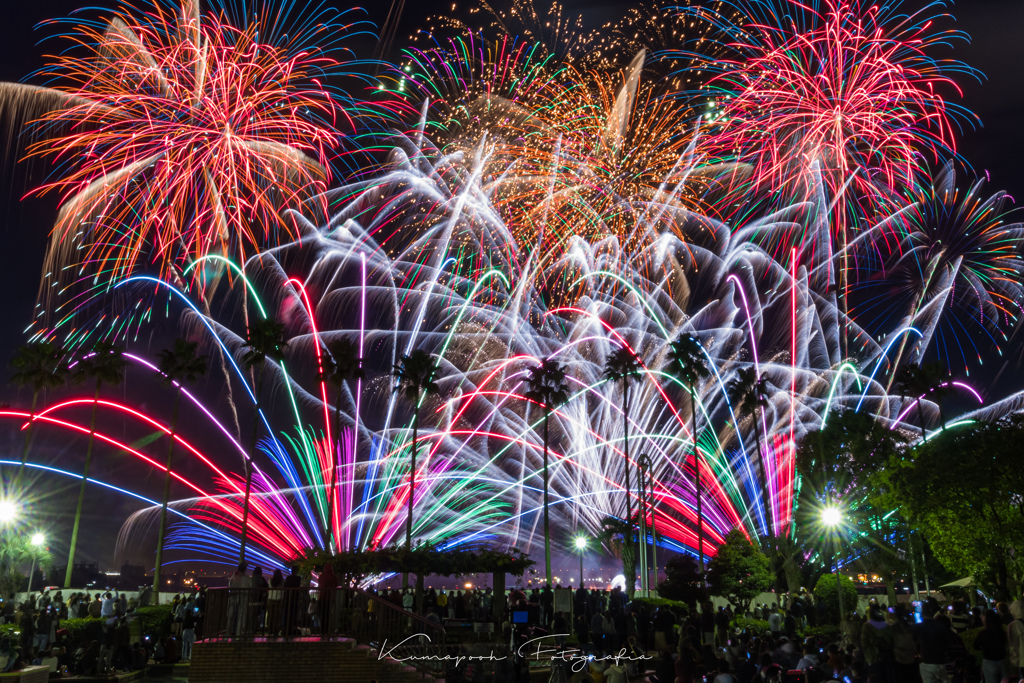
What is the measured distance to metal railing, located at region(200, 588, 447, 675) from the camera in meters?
16.3

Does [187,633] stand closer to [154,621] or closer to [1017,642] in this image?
[154,621]

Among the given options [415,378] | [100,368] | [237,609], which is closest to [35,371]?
[100,368]

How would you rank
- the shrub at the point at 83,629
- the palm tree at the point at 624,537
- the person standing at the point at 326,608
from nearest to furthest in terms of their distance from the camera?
1. the person standing at the point at 326,608
2. the shrub at the point at 83,629
3. the palm tree at the point at 624,537

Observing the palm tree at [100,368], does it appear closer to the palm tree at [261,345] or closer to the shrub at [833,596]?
the palm tree at [261,345]

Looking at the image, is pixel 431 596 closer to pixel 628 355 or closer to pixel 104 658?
pixel 104 658

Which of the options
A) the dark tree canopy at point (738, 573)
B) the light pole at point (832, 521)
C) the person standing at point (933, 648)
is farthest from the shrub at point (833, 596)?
the person standing at point (933, 648)

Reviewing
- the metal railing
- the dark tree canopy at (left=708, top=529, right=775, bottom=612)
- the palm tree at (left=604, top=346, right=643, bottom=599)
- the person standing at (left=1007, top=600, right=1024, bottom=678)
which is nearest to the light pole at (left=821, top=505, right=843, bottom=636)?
the dark tree canopy at (left=708, top=529, right=775, bottom=612)

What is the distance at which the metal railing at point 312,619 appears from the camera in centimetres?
1628

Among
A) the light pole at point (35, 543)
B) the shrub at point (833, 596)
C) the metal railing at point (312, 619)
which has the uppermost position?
the light pole at point (35, 543)

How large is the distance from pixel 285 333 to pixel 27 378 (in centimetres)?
1515

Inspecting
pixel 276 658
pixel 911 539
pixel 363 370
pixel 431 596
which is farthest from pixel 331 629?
pixel 911 539

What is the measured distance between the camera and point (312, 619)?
16922 millimetres

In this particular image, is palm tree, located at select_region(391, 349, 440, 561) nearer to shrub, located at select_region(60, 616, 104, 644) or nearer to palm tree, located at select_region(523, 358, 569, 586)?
palm tree, located at select_region(523, 358, 569, 586)

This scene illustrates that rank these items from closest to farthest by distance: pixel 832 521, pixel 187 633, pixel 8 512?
pixel 187 633
pixel 832 521
pixel 8 512
